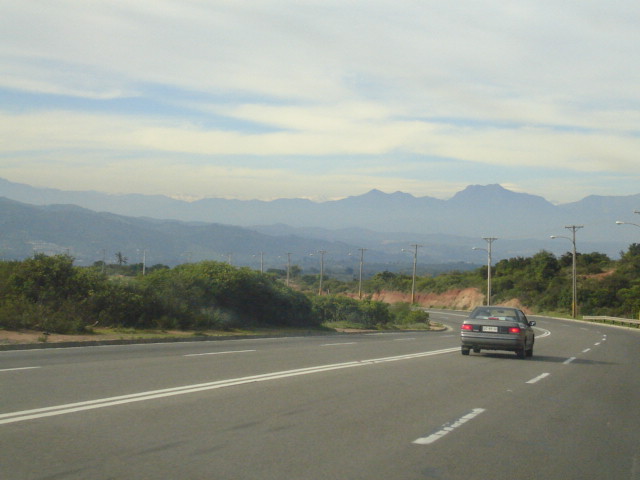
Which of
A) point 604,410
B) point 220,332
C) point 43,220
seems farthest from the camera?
point 43,220

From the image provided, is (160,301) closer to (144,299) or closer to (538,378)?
(144,299)

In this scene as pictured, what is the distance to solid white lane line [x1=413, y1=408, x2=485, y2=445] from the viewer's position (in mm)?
8071

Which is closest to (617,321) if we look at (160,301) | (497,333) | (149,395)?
(160,301)

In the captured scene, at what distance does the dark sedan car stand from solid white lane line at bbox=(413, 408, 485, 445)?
9.14 metres

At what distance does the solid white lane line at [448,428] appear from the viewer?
8.07m

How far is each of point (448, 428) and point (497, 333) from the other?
10982mm

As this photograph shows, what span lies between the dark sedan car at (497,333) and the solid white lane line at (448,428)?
9139 millimetres

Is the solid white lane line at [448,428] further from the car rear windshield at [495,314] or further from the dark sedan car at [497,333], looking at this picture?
the car rear windshield at [495,314]

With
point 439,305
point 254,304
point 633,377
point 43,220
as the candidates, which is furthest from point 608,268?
point 43,220

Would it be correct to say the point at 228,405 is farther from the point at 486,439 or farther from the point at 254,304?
the point at 254,304

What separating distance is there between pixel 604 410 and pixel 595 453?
3.44m

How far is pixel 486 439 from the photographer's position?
834 centimetres

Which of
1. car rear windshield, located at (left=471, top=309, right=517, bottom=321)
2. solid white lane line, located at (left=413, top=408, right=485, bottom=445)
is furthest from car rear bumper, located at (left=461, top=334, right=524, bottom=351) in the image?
solid white lane line, located at (left=413, top=408, right=485, bottom=445)

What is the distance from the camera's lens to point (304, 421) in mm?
8969
